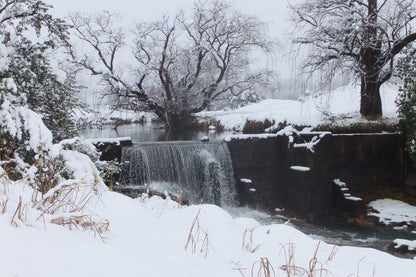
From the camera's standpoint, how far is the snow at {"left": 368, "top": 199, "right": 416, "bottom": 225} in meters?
8.87

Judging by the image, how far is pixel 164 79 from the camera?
21.3 metres

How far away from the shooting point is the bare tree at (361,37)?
34.0ft

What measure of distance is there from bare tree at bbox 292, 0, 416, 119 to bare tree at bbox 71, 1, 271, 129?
829 centimetres

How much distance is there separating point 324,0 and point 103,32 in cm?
1321

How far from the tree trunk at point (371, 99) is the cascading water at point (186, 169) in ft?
17.0

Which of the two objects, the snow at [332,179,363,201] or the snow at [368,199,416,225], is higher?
the snow at [332,179,363,201]

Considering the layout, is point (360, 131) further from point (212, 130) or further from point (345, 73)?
point (212, 130)

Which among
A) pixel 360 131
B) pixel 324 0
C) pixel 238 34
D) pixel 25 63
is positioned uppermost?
pixel 238 34

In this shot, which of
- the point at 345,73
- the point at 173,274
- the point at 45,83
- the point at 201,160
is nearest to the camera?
the point at 173,274

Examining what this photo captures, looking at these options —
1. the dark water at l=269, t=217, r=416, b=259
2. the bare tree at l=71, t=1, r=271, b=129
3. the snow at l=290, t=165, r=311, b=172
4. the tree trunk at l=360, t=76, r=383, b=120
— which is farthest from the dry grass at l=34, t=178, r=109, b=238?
the bare tree at l=71, t=1, r=271, b=129

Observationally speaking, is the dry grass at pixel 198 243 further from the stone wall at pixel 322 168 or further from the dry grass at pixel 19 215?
the stone wall at pixel 322 168

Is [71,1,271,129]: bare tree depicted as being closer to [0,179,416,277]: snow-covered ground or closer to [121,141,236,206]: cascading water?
[121,141,236,206]: cascading water

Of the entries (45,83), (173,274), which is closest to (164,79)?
(45,83)

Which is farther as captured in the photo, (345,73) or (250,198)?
(345,73)
